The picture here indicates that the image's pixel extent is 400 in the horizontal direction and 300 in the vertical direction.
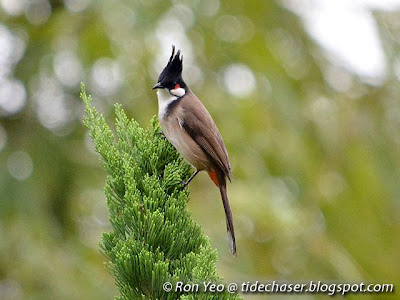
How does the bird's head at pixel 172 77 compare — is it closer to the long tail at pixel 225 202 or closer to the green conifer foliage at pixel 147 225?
the long tail at pixel 225 202

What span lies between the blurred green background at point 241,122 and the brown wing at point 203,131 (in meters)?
0.66

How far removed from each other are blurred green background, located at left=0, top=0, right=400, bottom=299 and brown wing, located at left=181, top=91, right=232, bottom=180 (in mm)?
658

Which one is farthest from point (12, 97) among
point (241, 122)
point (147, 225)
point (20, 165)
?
point (147, 225)

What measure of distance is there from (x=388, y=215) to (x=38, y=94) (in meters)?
1.83

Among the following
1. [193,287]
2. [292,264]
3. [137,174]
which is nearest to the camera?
[193,287]

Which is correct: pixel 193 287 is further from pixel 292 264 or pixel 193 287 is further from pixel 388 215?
pixel 388 215

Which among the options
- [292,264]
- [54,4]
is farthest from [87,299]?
[54,4]

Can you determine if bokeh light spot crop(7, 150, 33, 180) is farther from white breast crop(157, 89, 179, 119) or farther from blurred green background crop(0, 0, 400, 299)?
white breast crop(157, 89, 179, 119)

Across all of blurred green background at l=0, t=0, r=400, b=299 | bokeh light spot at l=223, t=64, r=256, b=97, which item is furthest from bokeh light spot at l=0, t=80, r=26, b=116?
bokeh light spot at l=223, t=64, r=256, b=97

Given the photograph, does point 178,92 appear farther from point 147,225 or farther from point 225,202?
point 147,225

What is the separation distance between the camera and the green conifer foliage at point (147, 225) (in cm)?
148

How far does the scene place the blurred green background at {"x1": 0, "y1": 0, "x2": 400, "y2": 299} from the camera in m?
3.26

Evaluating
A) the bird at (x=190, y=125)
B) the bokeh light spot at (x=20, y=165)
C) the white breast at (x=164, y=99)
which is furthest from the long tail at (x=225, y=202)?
the bokeh light spot at (x=20, y=165)

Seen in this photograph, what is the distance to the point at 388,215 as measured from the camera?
11.0 ft
